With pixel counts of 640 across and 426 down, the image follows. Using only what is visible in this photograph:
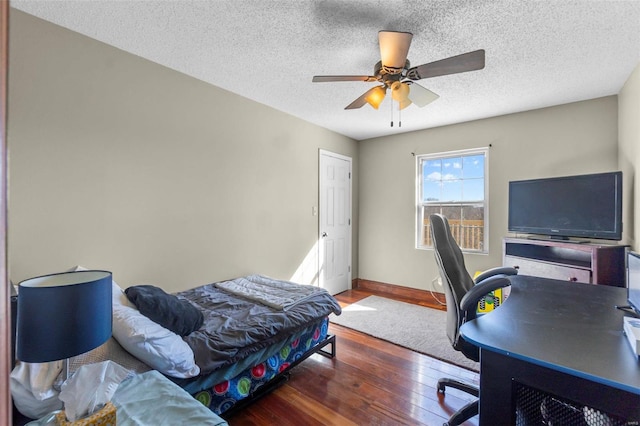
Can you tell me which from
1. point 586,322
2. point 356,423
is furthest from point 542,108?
point 356,423

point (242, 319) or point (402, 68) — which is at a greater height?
point (402, 68)

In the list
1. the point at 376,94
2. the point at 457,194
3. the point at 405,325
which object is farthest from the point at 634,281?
the point at 457,194

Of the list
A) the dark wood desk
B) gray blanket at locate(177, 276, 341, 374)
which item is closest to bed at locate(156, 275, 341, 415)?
gray blanket at locate(177, 276, 341, 374)

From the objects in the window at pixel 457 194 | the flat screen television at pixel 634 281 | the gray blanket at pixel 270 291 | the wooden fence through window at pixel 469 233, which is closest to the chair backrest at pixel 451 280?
the flat screen television at pixel 634 281

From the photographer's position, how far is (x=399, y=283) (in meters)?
4.50

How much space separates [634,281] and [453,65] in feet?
4.72

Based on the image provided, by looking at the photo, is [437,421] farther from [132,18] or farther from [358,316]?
[132,18]

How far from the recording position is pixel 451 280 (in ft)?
5.54

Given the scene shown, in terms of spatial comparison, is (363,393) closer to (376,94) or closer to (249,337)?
(249,337)

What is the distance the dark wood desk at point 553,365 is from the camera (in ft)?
2.73

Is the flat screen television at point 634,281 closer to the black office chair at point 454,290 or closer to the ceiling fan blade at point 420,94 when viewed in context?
the black office chair at point 454,290

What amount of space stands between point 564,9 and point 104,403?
9.84 feet

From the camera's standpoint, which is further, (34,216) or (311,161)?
(311,161)

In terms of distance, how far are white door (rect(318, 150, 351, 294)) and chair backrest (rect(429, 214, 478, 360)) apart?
2.51m
